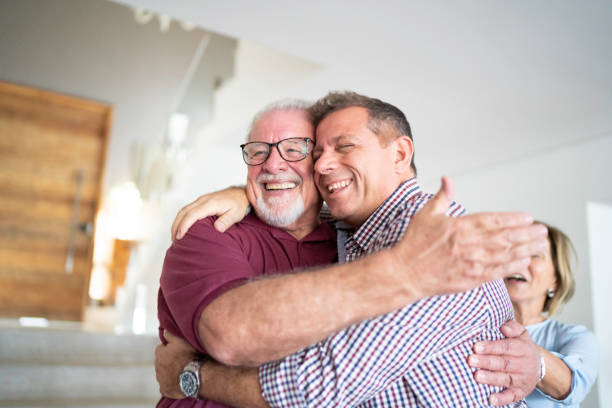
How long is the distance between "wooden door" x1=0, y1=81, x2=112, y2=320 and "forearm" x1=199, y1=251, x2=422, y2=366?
4766 mm

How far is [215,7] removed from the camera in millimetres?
2438

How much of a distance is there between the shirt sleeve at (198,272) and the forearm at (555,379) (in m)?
1.02

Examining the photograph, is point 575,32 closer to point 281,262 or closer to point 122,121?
point 281,262

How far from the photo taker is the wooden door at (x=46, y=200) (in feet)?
17.0

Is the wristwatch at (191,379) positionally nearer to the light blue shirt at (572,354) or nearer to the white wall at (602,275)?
the light blue shirt at (572,354)

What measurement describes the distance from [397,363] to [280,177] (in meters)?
0.79

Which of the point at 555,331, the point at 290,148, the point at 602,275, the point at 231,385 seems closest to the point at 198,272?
the point at 231,385

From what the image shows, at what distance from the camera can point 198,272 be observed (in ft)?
4.12

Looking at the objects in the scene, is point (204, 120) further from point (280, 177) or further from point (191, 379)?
point (191, 379)

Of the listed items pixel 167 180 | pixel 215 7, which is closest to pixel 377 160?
pixel 215 7

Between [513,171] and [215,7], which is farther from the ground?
[215,7]

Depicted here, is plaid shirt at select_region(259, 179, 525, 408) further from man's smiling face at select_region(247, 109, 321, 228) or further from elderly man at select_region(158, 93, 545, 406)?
man's smiling face at select_region(247, 109, 321, 228)

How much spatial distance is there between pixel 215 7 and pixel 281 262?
4.73 ft

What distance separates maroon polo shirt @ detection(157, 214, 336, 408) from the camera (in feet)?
3.97
